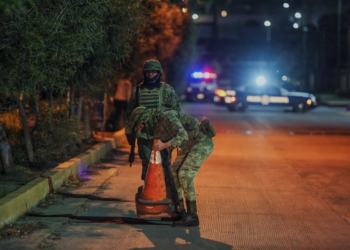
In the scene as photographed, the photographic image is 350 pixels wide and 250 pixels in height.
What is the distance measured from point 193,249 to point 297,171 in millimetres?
6345

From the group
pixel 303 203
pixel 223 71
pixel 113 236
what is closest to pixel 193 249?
pixel 113 236

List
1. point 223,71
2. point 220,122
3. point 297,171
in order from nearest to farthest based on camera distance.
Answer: point 297,171 → point 220,122 → point 223,71

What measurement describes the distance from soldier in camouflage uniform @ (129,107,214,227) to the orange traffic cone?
0.20m

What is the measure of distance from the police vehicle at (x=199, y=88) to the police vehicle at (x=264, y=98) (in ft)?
36.2

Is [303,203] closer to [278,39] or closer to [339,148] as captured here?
[339,148]

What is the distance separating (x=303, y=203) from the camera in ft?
31.3

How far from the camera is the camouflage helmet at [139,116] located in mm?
7363

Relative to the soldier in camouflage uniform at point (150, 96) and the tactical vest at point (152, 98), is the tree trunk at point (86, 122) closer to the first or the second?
the soldier in camouflage uniform at point (150, 96)

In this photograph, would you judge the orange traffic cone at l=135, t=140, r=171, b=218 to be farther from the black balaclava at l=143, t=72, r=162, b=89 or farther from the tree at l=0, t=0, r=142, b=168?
the tree at l=0, t=0, r=142, b=168

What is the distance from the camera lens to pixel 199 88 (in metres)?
44.2

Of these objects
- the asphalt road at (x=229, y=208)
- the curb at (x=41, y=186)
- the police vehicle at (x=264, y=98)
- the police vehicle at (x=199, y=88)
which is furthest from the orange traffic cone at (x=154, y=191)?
the police vehicle at (x=199, y=88)

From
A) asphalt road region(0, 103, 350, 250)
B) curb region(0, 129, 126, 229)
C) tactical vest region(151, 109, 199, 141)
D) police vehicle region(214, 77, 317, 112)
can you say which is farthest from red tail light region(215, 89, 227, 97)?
tactical vest region(151, 109, 199, 141)

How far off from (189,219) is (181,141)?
→ 106 cm

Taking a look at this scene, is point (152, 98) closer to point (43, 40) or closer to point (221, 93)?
point (43, 40)
